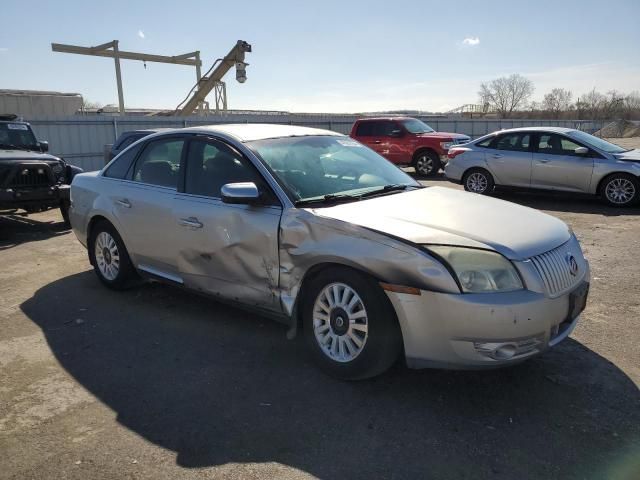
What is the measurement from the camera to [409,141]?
16.3 m

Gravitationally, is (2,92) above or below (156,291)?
above

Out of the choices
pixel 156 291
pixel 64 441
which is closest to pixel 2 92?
pixel 156 291

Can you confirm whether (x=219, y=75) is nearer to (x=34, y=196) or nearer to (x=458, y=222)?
(x=34, y=196)

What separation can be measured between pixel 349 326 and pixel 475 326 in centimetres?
81

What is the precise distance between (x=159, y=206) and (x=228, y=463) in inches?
103

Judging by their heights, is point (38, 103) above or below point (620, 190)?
above

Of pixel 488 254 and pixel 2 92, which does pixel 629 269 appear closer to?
pixel 488 254

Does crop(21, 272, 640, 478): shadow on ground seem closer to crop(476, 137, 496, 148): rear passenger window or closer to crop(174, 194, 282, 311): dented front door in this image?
crop(174, 194, 282, 311): dented front door

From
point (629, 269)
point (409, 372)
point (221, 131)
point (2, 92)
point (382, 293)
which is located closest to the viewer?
point (382, 293)

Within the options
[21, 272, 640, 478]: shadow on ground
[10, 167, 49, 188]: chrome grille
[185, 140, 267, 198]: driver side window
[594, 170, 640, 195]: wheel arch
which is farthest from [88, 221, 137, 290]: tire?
[594, 170, 640, 195]: wheel arch

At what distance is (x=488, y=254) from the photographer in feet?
9.89

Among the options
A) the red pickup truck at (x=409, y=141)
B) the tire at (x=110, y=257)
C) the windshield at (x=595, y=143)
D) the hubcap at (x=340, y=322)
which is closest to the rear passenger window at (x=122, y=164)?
the tire at (x=110, y=257)

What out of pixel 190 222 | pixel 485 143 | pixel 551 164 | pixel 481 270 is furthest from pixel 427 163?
pixel 481 270

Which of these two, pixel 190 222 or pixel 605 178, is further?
pixel 605 178
